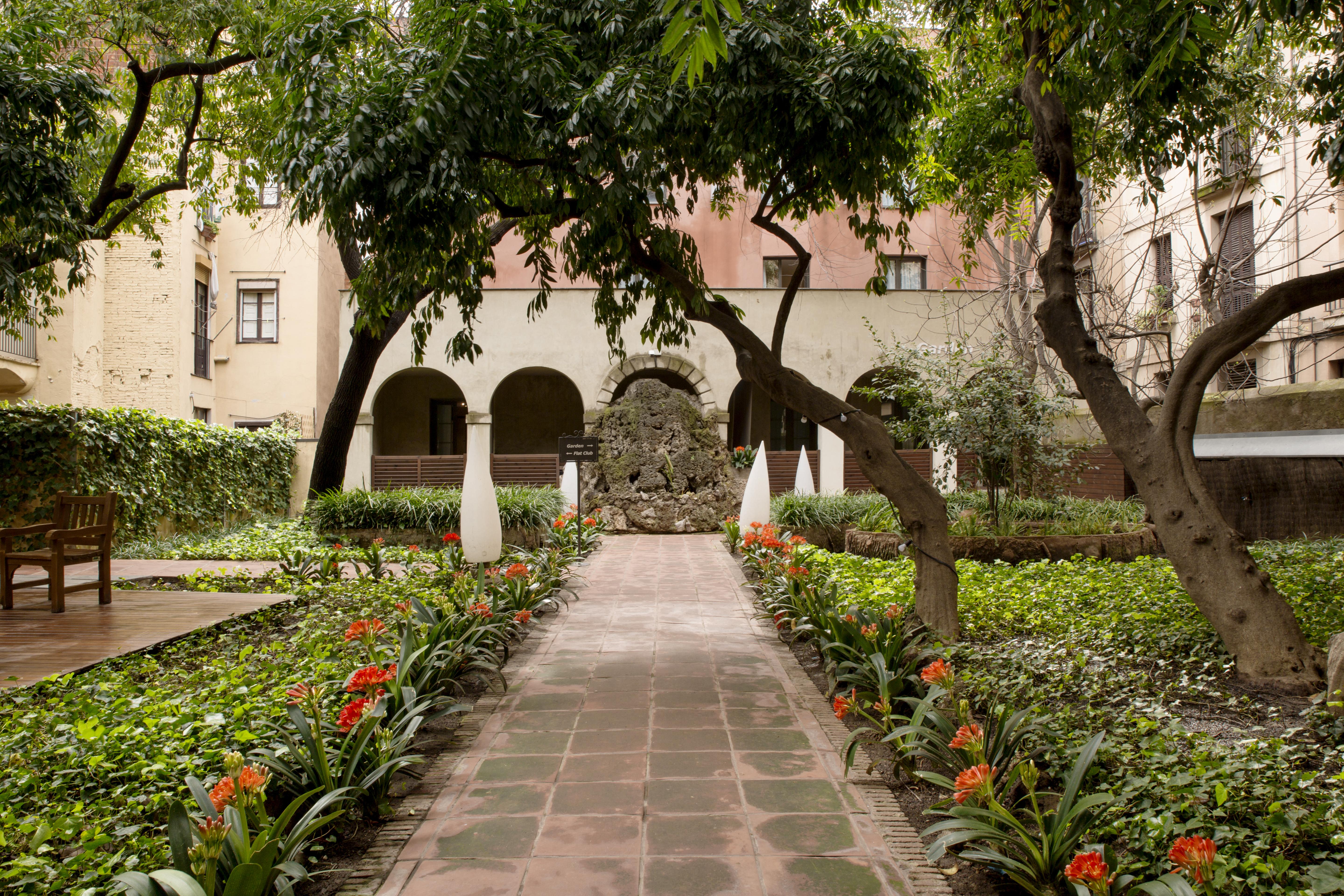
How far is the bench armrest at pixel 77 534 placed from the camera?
579cm

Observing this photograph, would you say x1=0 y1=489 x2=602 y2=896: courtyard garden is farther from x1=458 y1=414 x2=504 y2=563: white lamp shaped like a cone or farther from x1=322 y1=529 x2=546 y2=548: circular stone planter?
x1=322 y1=529 x2=546 y2=548: circular stone planter

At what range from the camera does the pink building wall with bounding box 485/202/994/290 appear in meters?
17.9

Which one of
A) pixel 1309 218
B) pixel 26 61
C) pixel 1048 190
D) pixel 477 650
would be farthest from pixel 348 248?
pixel 1309 218

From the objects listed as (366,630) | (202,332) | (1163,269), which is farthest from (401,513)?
(1163,269)

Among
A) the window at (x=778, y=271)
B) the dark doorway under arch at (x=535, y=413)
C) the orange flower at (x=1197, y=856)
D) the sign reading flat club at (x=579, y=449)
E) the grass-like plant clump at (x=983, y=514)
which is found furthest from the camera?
the dark doorway under arch at (x=535, y=413)

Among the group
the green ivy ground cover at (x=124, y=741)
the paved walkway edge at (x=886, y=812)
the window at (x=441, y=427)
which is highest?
the window at (x=441, y=427)

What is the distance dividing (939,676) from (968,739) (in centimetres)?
42

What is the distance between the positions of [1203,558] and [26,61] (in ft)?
28.2

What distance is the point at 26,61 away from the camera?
6438 mm

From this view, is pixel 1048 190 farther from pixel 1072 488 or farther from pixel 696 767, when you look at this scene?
pixel 696 767

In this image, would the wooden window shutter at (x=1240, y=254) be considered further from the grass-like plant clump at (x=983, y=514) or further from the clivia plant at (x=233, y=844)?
the clivia plant at (x=233, y=844)

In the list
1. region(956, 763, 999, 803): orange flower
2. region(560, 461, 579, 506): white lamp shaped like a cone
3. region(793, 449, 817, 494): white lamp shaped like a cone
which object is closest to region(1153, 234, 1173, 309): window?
region(793, 449, 817, 494): white lamp shaped like a cone

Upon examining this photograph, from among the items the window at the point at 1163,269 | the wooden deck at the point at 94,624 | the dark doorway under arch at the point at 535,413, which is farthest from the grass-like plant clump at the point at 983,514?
the dark doorway under arch at the point at 535,413

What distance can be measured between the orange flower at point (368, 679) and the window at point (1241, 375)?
35.9 feet
